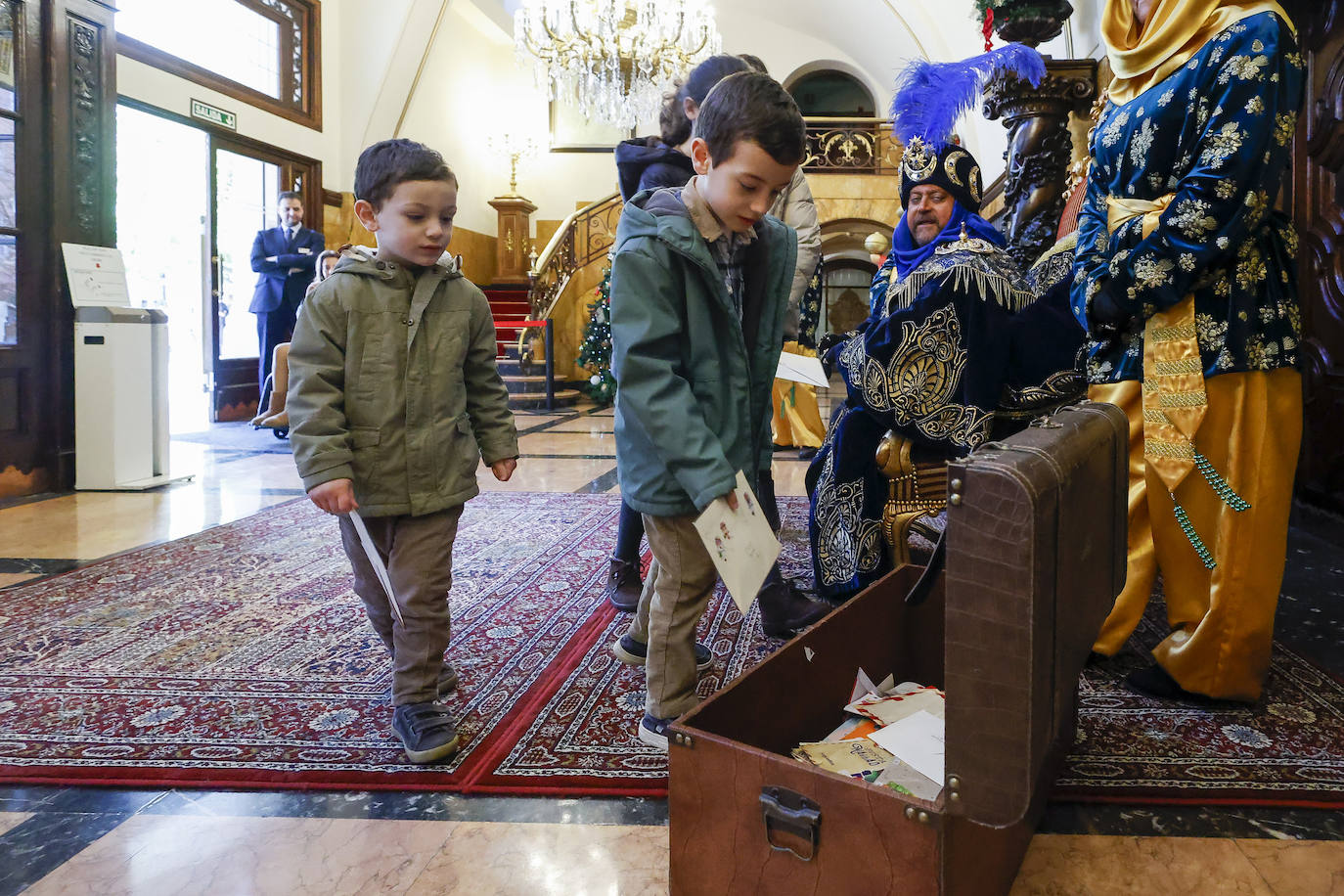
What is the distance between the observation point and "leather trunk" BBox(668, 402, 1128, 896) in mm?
888

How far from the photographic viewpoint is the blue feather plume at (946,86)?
340 cm

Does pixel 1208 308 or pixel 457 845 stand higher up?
pixel 1208 308

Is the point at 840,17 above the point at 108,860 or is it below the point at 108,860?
above

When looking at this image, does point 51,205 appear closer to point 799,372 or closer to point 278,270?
point 278,270

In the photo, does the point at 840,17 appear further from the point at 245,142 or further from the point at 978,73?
the point at 978,73

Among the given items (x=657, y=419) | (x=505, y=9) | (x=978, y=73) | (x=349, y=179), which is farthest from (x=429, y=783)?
(x=505, y=9)

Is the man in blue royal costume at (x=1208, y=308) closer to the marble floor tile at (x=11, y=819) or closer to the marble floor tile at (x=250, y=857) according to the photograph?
the marble floor tile at (x=250, y=857)

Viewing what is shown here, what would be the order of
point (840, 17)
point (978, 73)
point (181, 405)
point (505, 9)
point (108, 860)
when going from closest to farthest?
point (108, 860) < point (978, 73) < point (181, 405) < point (840, 17) < point (505, 9)

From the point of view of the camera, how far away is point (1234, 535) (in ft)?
5.77

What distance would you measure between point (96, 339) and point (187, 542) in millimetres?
1836

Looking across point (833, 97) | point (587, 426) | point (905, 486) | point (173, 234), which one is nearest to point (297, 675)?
point (905, 486)

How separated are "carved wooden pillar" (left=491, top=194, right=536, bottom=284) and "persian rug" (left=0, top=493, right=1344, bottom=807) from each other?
10225mm

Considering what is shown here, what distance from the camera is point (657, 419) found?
1.39 metres

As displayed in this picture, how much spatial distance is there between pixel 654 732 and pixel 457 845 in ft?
1.37
